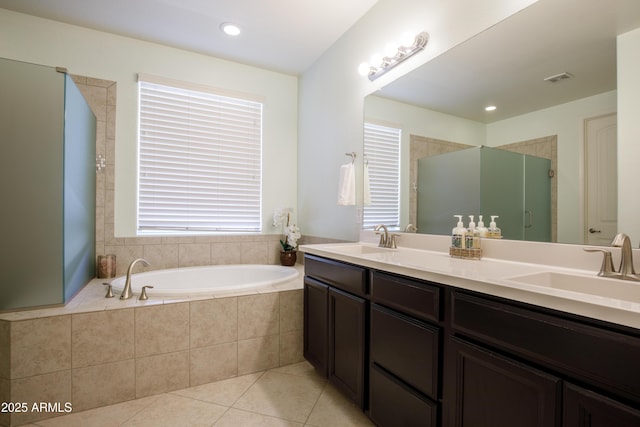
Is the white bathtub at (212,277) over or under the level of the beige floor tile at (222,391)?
over

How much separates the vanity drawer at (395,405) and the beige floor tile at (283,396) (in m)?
0.47

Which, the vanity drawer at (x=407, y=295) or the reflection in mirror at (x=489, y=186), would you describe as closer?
the vanity drawer at (x=407, y=295)

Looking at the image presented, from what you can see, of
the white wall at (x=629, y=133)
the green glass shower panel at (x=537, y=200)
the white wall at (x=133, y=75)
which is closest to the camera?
the white wall at (x=629, y=133)

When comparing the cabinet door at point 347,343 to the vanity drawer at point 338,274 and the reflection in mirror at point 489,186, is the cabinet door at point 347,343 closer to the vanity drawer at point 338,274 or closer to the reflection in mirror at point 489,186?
the vanity drawer at point 338,274

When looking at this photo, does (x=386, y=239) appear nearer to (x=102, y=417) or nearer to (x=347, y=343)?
(x=347, y=343)

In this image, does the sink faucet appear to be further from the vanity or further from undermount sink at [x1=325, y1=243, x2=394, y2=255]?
undermount sink at [x1=325, y1=243, x2=394, y2=255]

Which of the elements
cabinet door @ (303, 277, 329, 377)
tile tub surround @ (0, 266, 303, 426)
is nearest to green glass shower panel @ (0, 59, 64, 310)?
tile tub surround @ (0, 266, 303, 426)

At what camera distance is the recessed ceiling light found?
8.03 ft

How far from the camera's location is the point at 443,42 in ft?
5.65

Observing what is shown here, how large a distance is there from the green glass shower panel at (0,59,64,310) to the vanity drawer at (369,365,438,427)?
179 cm

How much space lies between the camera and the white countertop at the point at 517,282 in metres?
0.70

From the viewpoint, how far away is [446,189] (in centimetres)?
178

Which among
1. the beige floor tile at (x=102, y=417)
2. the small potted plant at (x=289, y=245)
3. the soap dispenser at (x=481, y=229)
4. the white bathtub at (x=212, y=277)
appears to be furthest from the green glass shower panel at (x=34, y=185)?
the soap dispenser at (x=481, y=229)

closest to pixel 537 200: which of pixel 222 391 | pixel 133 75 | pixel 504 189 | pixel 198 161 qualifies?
pixel 504 189
